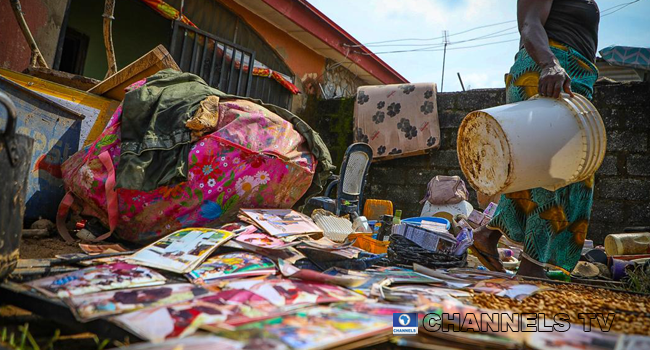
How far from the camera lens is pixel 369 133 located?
5586 millimetres

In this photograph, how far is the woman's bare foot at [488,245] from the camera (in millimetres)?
2480

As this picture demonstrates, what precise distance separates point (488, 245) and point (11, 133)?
223cm

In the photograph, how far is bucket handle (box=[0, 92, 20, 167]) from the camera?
3.67 ft

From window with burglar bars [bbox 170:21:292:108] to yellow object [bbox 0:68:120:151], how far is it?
166 centimetres

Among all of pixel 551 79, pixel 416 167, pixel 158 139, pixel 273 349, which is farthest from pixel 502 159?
pixel 416 167

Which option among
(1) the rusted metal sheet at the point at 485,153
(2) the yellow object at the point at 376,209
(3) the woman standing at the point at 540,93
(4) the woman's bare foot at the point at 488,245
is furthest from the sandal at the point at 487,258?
(2) the yellow object at the point at 376,209

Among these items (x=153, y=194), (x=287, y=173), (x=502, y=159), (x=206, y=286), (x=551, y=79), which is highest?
(x=551, y=79)

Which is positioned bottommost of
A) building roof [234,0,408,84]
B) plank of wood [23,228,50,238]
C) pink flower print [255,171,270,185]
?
plank of wood [23,228,50,238]

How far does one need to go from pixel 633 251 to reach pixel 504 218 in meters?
1.39

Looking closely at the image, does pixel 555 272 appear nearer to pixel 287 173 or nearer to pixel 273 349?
pixel 287 173

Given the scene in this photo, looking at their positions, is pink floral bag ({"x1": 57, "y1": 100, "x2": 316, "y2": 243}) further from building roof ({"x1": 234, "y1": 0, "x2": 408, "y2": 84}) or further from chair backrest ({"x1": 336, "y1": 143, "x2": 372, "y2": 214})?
building roof ({"x1": 234, "y1": 0, "x2": 408, "y2": 84})

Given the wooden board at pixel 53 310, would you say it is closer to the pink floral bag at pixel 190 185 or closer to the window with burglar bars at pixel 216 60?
the pink floral bag at pixel 190 185

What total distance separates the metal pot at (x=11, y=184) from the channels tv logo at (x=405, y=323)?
3.32ft

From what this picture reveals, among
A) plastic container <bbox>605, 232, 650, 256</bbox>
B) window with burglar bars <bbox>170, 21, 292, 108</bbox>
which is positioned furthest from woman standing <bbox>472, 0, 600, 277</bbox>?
window with burglar bars <bbox>170, 21, 292, 108</bbox>
